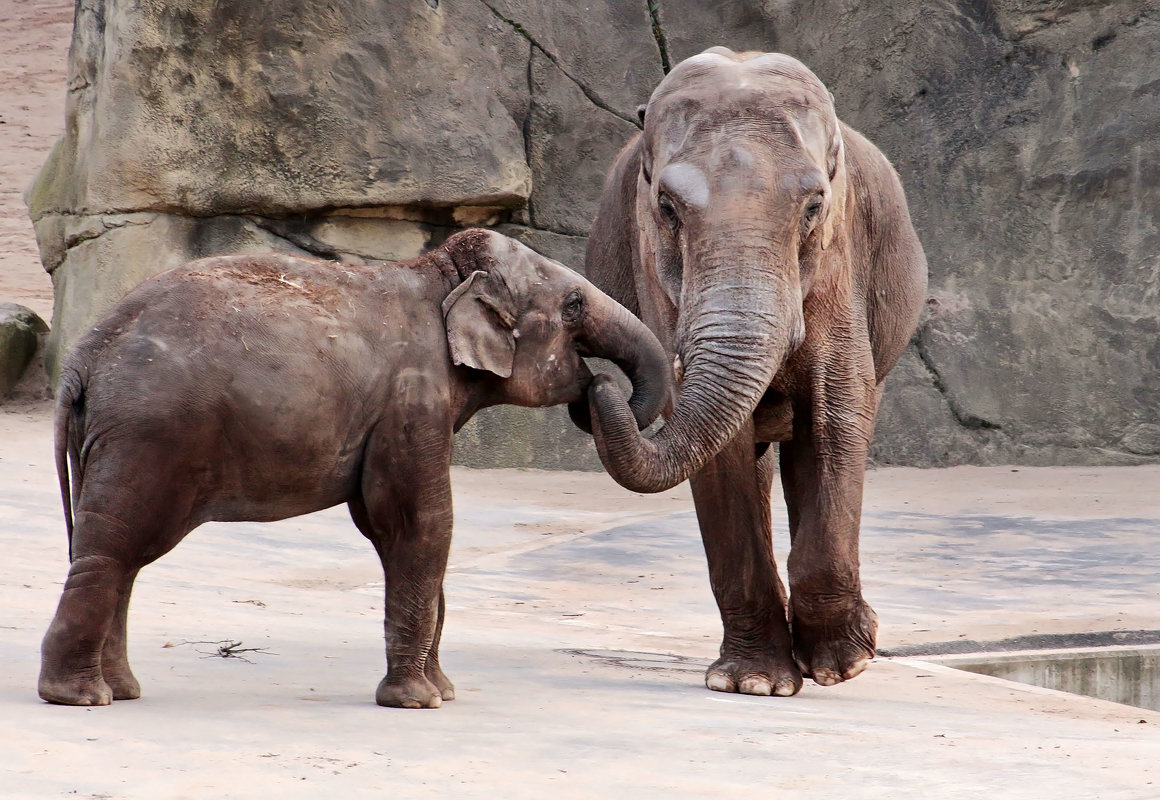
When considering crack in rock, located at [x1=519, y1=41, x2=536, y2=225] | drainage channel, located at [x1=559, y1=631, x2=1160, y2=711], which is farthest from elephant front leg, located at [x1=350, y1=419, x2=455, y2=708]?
crack in rock, located at [x1=519, y1=41, x2=536, y2=225]

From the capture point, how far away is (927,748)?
14.5ft

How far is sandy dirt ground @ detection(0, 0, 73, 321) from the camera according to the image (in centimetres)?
1833

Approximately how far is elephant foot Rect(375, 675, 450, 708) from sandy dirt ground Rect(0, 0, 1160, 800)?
0.23 feet

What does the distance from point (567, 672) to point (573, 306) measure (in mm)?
1350

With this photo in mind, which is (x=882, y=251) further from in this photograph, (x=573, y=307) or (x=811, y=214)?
(x=573, y=307)

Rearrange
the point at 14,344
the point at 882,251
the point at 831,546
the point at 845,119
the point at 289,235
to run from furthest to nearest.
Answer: the point at 845,119 → the point at 14,344 → the point at 289,235 → the point at 882,251 → the point at 831,546

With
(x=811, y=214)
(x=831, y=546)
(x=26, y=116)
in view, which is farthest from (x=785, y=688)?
(x=26, y=116)

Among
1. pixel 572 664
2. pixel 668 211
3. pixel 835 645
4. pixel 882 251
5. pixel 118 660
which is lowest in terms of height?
pixel 572 664

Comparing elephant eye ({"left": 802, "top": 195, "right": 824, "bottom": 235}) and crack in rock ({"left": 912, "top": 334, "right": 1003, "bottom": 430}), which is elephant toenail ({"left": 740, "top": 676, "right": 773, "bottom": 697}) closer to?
elephant eye ({"left": 802, "top": 195, "right": 824, "bottom": 235})

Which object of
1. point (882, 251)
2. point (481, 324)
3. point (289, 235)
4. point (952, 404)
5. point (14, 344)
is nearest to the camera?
point (481, 324)

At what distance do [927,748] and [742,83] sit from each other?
89.0 inches

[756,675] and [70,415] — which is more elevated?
[70,415]

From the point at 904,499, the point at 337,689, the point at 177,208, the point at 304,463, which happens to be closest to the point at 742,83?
the point at 304,463

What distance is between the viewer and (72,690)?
4.29 meters
